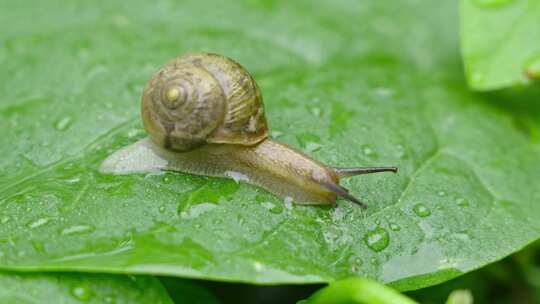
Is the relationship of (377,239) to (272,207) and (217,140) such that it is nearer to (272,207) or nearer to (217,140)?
(272,207)

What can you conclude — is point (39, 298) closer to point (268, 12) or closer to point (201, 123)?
point (201, 123)

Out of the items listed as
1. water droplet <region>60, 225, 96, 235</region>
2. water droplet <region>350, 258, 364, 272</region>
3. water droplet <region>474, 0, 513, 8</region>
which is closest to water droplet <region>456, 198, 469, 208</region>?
water droplet <region>350, 258, 364, 272</region>

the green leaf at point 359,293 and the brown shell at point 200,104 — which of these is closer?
the green leaf at point 359,293

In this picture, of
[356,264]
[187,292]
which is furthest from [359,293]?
[187,292]

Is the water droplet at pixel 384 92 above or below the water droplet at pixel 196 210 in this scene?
below

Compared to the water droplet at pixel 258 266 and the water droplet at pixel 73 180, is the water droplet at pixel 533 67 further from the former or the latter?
the water droplet at pixel 73 180

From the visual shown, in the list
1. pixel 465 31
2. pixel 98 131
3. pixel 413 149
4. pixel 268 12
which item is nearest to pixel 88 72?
pixel 98 131

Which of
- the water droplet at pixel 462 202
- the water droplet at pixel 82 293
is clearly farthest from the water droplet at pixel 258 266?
the water droplet at pixel 462 202
